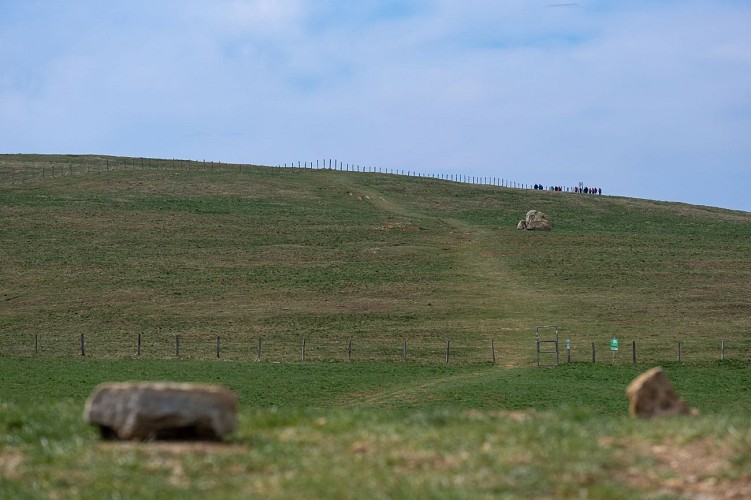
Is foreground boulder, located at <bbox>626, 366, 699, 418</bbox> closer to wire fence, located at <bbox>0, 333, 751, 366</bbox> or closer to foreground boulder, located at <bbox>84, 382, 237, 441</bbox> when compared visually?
foreground boulder, located at <bbox>84, 382, 237, 441</bbox>

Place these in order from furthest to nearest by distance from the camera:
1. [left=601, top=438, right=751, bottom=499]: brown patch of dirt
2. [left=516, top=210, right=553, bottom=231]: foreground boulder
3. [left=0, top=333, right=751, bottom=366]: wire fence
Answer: [left=516, top=210, right=553, bottom=231]: foreground boulder, [left=0, top=333, right=751, bottom=366]: wire fence, [left=601, top=438, right=751, bottom=499]: brown patch of dirt

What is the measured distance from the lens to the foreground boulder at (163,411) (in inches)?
481

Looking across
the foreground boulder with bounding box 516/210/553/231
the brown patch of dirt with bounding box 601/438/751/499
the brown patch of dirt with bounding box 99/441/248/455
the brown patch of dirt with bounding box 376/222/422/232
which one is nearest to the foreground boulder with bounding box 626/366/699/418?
the brown patch of dirt with bounding box 601/438/751/499

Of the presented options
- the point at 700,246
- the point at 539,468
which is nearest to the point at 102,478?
the point at 539,468

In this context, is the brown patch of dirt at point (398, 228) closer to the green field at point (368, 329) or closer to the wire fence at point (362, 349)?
the green field at point (368, 329)

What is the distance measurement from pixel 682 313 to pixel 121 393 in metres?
60.7

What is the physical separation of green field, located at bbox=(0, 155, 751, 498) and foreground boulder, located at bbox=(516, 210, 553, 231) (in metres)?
2.51

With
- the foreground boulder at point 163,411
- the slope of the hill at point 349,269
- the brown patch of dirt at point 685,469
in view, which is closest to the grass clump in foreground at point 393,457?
the brown patch of dirt at point 685,469

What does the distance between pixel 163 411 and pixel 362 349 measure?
44457 millimetres

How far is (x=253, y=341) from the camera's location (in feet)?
194

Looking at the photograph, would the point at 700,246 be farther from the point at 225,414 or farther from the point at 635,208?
the point at 225,414

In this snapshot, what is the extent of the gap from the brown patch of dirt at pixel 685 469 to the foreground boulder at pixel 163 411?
477 centimetres

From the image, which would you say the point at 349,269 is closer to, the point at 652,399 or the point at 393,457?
the point at 652,399

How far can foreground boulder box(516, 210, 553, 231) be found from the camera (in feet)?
347
